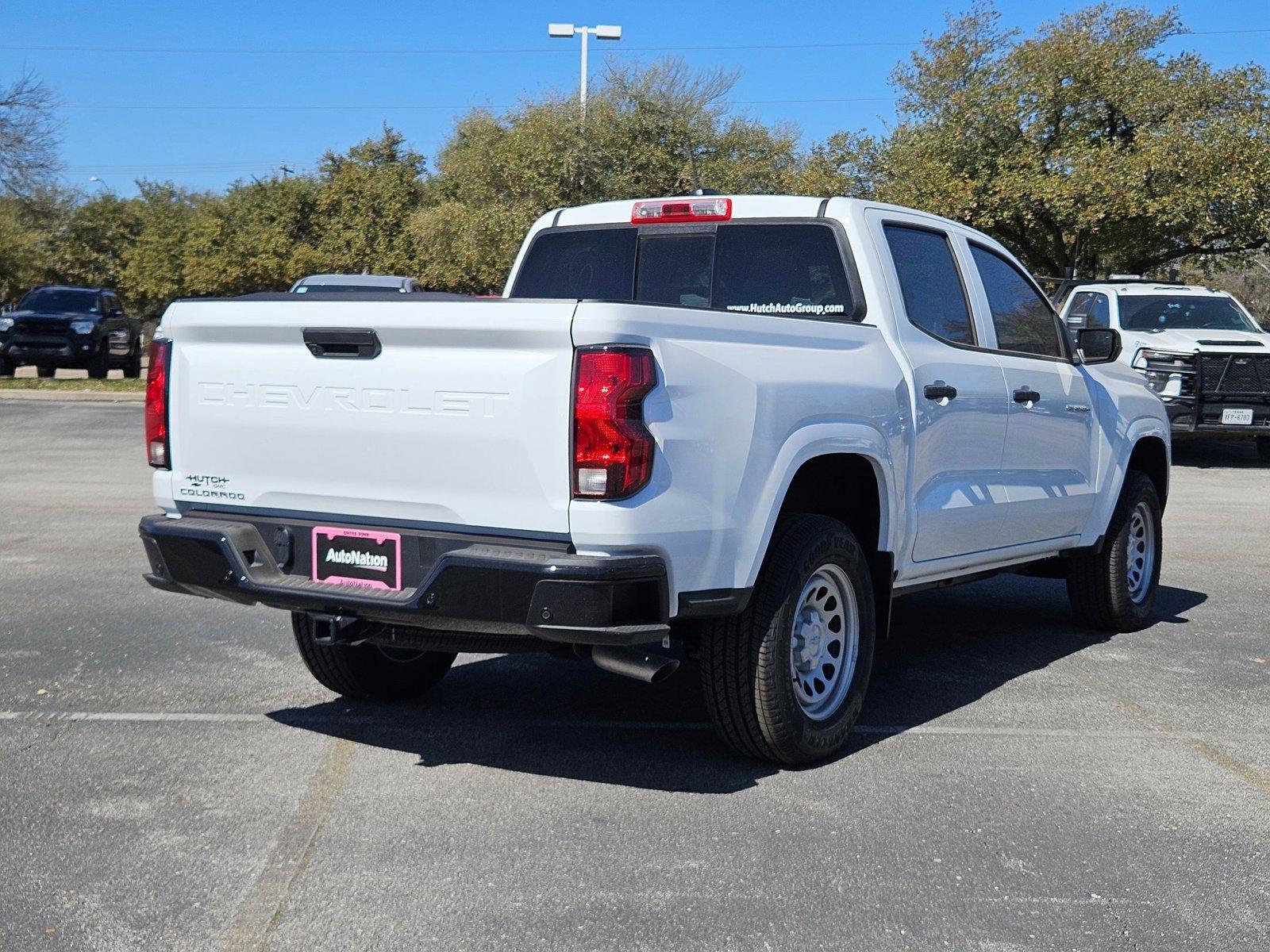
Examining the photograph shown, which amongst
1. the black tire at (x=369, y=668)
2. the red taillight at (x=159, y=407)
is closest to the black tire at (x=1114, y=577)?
the black tire at (x=369, y=668)

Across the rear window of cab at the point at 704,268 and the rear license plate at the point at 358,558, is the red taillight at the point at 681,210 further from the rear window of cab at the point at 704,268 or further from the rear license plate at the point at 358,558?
the rear license plate at the point at 358,558

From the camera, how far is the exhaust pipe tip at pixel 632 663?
4.33m

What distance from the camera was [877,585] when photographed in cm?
548

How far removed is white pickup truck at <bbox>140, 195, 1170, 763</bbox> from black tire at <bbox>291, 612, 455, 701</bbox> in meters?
0.02

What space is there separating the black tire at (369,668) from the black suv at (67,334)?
941 inches

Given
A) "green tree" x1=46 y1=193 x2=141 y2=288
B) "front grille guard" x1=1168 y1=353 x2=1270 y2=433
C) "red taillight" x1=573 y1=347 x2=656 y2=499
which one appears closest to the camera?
"red taillight" x1=573 y1=347 x2=656 y2=499

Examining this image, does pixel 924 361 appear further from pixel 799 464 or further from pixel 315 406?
pixel 315 406

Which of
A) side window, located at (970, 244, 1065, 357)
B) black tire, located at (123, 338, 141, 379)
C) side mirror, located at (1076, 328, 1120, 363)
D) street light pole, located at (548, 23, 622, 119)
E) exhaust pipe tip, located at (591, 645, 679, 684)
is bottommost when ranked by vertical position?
black tire, located at (123, 338, 141, 379)

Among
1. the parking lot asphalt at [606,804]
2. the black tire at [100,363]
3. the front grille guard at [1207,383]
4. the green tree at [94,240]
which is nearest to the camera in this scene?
the parking lot asphalt at [606,804]

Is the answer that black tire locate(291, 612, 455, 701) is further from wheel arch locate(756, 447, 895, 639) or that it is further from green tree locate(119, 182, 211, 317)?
green tree locate(119, 182, 211, 317)

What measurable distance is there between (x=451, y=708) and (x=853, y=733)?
1.59 metres

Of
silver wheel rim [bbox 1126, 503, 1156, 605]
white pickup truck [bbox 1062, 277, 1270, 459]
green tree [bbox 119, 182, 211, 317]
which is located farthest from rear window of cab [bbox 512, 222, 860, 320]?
green tree [bbox 119, 182, 211, 317]

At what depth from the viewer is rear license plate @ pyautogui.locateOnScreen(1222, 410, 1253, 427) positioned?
16250 mm

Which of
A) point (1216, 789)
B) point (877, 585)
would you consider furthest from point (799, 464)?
point (1216, 789)
